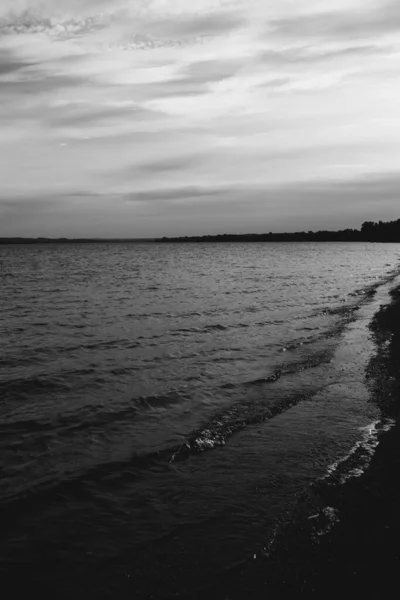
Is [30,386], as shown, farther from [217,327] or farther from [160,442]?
[217,327]

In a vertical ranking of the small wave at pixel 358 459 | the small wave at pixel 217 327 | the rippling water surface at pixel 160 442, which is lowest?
the rippling water surface at pixel 160 442

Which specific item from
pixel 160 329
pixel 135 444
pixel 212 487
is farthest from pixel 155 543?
pixel 160 329

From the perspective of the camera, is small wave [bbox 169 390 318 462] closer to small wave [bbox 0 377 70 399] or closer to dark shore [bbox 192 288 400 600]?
dark shore [bbox 192 288 400 600]

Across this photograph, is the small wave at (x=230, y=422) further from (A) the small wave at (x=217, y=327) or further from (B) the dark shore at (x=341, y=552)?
(A) the small wave at (x=217, y=327)

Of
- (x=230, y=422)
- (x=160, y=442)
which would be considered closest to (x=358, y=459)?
(x=230, y=422)

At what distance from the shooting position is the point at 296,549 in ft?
19.7

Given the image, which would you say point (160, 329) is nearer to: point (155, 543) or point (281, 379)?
point (281, 379)

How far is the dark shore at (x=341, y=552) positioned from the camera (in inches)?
209

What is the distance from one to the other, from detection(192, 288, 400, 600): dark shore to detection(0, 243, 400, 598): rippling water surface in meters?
0.33

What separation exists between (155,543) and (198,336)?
15347mm

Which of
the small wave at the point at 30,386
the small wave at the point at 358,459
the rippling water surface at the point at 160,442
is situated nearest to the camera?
the rippling water surface at the point at 160,442

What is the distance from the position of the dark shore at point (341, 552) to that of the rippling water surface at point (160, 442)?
0.33 meters

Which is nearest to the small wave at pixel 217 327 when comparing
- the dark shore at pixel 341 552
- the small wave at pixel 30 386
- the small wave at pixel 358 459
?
the small wave at pixel 30 386

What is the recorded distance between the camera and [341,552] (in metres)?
5.86
